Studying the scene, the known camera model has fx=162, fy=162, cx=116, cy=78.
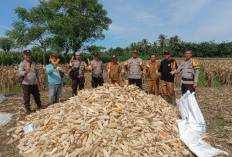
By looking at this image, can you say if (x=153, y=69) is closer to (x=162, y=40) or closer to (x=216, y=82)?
(x=216, y=82)

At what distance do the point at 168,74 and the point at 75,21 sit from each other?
2902 cm

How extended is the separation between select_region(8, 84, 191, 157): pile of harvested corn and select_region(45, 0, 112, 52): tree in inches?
1115

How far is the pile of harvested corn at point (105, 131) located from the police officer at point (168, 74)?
162 centimetres

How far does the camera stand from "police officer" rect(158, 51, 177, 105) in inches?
235

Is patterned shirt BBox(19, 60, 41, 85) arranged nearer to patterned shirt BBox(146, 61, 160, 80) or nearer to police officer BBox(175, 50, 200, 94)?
patterned shirt BBox(146, 61, 160, 80)

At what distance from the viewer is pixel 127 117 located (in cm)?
376

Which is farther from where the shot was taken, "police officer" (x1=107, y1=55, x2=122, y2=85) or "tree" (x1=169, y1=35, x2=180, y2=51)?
"tree" (x1=169, y1=35, x2=180, y2=51)

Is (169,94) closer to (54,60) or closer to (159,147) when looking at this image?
(159,147)

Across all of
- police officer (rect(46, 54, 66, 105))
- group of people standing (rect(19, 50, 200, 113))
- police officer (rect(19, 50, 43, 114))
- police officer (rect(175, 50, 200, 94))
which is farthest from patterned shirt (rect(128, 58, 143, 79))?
police officer (rect(19, 50, 43, 114))

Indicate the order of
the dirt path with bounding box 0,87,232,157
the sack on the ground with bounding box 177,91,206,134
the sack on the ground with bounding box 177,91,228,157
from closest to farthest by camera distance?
the sack on the ground with bounding box 177,91,228,157 → the dirt path with bounding box 0,87,232,157 → the sack on the ground with bounding box 177,91,206,134

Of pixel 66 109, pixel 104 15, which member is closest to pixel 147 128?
pixel 66 109

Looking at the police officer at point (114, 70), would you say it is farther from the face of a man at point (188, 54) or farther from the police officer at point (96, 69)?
the face of a man at point (188, 54)

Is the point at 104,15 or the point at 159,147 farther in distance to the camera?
the point at 104,15

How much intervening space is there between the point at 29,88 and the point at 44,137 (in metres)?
2.60
